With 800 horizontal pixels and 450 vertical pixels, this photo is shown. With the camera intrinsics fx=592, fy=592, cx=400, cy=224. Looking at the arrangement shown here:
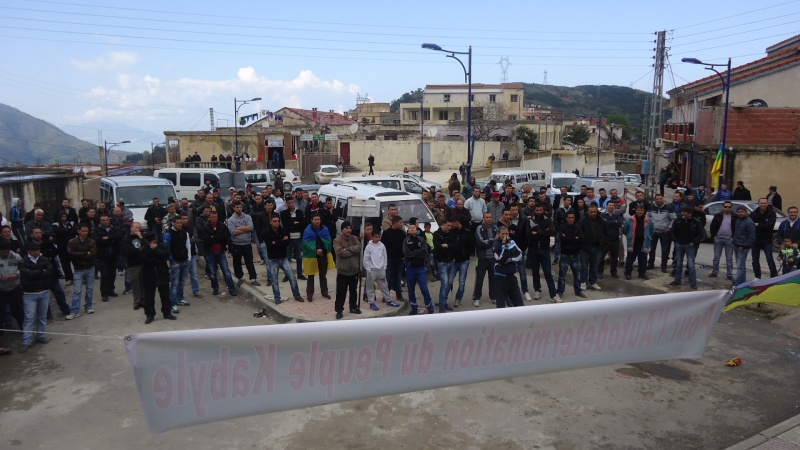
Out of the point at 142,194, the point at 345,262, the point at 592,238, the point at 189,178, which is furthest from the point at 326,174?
the point at 345,262

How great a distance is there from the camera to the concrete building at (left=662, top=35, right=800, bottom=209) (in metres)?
23.0

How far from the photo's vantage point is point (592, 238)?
472 inches

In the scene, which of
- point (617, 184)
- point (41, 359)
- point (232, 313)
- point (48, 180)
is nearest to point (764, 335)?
point (232, 313)

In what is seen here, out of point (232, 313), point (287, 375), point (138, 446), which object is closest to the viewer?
point (287, 375)

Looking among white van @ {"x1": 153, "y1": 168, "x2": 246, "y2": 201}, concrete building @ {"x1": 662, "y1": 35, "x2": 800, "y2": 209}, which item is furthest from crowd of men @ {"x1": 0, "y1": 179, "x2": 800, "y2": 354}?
concrete building @ {"x1": 662, "y1": 35, "x2": 800, "y2": 209}

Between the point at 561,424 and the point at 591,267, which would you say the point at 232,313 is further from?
the point at 591,267

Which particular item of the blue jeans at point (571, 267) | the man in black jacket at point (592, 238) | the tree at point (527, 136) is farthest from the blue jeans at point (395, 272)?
the tree at point (527, 136)

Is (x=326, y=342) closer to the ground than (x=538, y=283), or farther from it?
farther from it

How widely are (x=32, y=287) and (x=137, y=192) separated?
840 centimetres

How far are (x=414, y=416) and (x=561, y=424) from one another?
1.69m

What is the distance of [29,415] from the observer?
7.03 m

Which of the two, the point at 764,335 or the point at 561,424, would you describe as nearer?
the point at 561,424

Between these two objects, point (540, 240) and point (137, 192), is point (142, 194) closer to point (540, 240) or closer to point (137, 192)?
point (137, 192)

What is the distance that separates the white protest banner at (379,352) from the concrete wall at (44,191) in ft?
63.2
